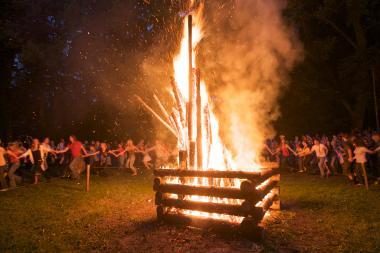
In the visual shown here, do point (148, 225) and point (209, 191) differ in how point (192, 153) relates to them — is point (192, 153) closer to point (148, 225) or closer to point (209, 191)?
point (209, 191)

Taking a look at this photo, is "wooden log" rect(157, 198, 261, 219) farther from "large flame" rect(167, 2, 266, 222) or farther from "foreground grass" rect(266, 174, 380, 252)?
"large flame" rect(167, 2, 266, 222)

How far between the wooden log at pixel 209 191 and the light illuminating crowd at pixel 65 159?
825cm

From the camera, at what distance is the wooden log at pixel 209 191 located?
7138 millimetres

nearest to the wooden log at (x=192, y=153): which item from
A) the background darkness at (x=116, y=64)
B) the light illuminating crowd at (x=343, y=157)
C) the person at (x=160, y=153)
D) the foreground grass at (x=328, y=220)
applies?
the foreground grass at (x=328, y=220)

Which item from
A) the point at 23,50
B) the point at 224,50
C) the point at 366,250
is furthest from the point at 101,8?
the point at 366,250

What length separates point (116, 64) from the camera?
2891cm

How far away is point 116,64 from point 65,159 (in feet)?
33.1

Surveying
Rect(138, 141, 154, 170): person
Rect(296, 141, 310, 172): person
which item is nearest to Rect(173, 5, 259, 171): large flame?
Rect(296, 141, 310, 172): person

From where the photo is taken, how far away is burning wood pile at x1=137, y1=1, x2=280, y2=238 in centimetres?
721

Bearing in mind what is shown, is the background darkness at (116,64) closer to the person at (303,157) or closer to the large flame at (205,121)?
the person at (303,157)

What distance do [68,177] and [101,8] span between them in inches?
754

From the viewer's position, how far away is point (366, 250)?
627cm

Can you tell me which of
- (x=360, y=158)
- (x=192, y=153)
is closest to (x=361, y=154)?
(x=360, y=158)

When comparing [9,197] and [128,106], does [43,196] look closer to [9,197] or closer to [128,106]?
[9,197]
